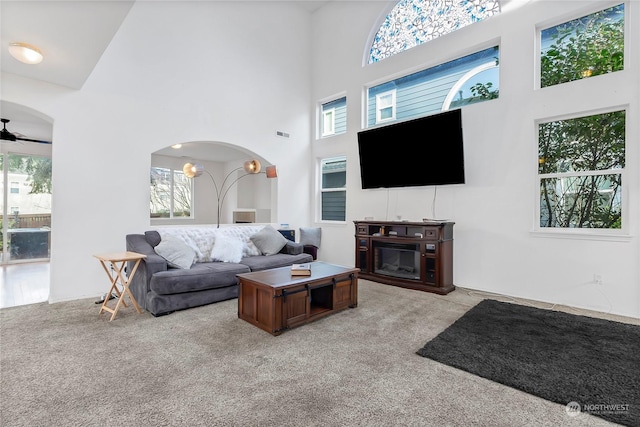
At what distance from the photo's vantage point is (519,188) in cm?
402

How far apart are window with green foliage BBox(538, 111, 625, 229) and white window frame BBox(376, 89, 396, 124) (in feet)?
7.52

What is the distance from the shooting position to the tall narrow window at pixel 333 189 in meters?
6.27

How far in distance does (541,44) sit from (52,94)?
6.22 metres

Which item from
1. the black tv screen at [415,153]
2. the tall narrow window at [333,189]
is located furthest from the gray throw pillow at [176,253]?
the tall narrow window at [333,189]

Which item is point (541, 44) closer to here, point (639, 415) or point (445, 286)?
point (445, 286)

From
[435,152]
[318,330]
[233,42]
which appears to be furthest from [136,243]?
[435,152]

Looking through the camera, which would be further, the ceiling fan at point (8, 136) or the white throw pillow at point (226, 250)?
the ceiling fan at point (8, 136)

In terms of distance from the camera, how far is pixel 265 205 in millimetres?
8836

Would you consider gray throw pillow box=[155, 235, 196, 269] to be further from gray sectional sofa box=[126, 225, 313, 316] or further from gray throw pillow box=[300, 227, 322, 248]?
gray throw pillow box=[300, 227, 322, 248]

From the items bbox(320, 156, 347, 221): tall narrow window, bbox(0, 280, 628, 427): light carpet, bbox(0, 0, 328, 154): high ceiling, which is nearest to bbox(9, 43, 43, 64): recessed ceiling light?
bbox(0, 0, 328, 154): high ceiling

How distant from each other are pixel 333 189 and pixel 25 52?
479 cm

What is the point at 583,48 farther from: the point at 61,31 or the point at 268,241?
the point at 61,31

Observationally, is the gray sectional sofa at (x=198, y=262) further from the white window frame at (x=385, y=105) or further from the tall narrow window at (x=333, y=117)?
the white window frame at (x=385, y=105)

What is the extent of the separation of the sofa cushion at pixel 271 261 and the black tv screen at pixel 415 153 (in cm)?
177
